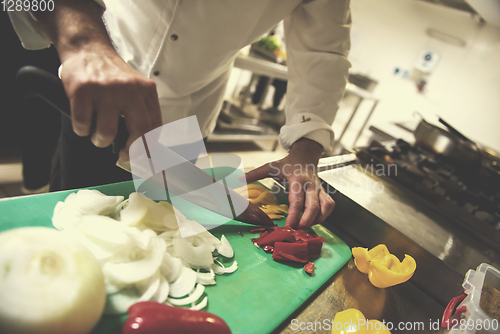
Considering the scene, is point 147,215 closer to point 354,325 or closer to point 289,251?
point 289,251

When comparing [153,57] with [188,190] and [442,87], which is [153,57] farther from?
[442,87]

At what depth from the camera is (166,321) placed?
425 mm

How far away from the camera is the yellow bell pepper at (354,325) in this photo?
1.88 ft

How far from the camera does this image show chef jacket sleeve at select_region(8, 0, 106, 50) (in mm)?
659

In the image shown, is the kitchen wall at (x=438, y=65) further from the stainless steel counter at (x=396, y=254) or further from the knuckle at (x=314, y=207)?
the knuckle at (x=314, y=207)

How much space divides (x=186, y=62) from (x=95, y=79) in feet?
1.67

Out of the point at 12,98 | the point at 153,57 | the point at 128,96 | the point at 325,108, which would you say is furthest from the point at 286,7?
the point at 12,98

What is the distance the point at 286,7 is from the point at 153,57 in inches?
21.6

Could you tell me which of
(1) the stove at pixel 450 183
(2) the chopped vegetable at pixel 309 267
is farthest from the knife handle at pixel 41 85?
(1) the stove at pixel 450 183

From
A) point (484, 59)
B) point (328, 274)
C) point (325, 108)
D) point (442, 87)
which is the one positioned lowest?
point (328, 274)

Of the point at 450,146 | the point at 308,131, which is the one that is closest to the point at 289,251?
the point at 308,131

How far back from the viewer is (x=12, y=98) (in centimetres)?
160

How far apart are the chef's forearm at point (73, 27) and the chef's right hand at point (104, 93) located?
0.02 m

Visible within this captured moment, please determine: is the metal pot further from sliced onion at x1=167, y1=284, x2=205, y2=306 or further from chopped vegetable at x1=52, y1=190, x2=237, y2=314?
sliced onion at x1=167, y1=284, x2=205, y2=306
